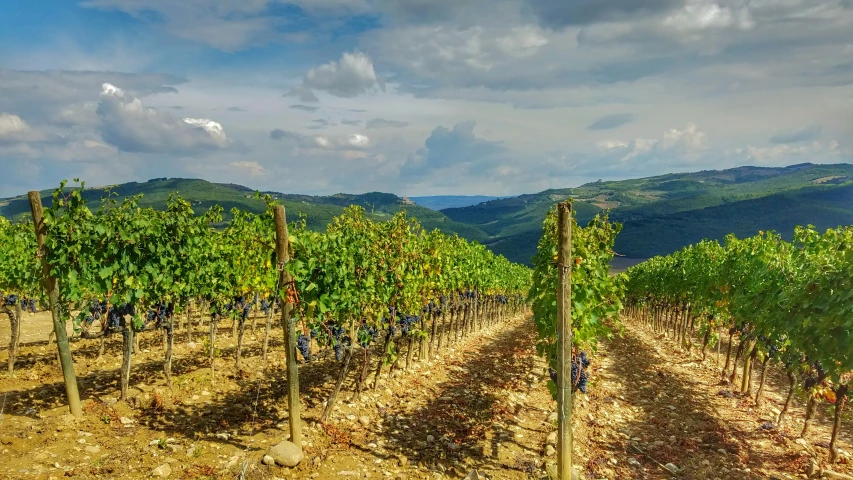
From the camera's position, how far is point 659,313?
38.3m

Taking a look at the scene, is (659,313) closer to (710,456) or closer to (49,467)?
(710,456)

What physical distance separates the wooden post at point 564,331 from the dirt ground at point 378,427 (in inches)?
46.5

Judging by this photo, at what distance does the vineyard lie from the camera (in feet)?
27.1

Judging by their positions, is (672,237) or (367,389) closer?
(367,389)

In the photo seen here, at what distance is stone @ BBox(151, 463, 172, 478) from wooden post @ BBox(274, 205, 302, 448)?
6.38 ft

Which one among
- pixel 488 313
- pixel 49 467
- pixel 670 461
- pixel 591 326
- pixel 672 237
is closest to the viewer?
pixel 49 467

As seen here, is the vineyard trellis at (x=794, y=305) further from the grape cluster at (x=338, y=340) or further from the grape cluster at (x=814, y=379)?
the grape cluster at (x=338, y=340)

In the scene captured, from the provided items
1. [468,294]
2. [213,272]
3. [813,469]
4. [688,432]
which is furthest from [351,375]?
[468,294]

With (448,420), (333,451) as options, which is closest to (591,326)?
(448,420)

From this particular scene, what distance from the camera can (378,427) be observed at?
1034 centimetres

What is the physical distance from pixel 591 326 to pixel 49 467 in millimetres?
10313

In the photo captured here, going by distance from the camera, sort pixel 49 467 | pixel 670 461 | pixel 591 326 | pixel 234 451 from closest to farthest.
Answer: pixel 49 467, pixel 234 451, pixel 670 461, pixel 591 326

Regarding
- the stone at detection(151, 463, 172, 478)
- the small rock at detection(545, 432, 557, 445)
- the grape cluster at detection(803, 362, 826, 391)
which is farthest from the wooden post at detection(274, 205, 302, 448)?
the grape cluster at detection(803, 362, 826, 391)

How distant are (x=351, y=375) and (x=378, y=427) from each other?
154 inches
